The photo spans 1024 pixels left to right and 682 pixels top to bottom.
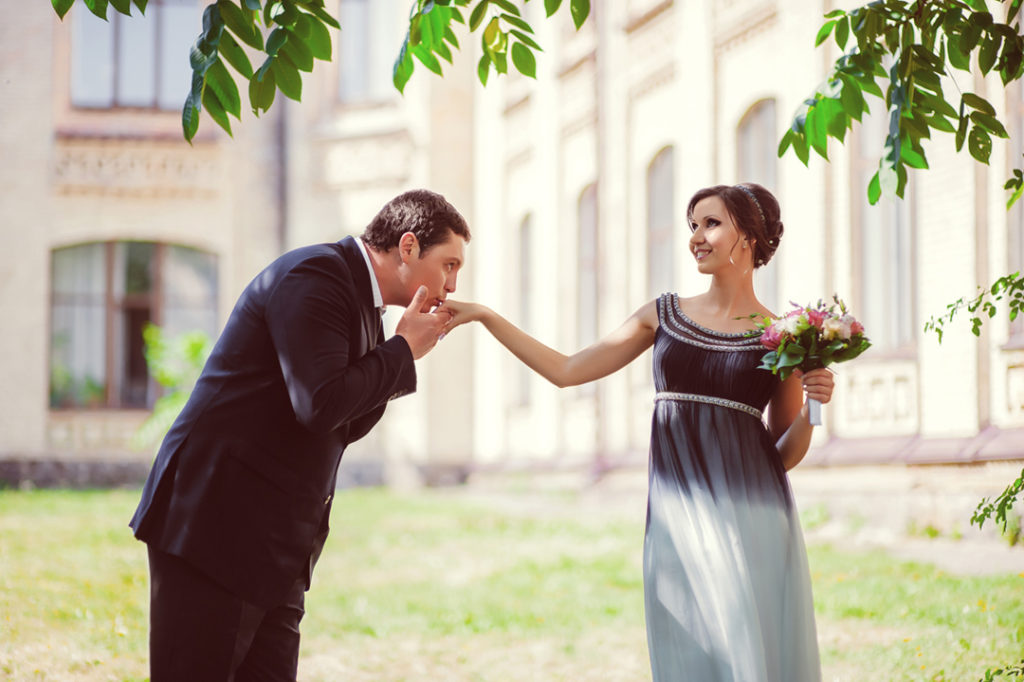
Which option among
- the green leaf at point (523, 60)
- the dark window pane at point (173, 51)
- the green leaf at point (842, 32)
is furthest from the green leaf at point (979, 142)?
the dark window pane at point (173, 51)

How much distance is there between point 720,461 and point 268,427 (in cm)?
165

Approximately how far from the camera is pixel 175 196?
24.2 meters

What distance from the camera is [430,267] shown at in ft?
12.3

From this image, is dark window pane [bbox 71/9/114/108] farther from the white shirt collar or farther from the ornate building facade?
the white shirt collar

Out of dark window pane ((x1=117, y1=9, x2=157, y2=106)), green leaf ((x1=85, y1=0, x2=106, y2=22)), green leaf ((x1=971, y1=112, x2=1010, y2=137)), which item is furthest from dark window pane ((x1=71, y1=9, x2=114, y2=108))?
green leaf ((x1=971, y1=112, x2=1010, y2=137))

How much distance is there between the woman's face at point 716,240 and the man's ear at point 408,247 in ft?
3.74

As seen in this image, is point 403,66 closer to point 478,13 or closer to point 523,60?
point 478,13

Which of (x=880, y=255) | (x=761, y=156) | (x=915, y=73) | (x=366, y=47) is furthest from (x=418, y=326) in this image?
(x=366, y=47)

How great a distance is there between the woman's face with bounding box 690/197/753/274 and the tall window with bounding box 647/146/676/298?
483 inches

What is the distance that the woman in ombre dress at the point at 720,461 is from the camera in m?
4.04

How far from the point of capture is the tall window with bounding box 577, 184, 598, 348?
19922mm

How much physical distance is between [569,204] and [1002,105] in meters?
10.7

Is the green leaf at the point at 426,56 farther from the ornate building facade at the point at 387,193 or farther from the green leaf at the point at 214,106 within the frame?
the ornate building facade at the point at 387,193

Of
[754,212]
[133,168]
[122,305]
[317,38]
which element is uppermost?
[133,168]
